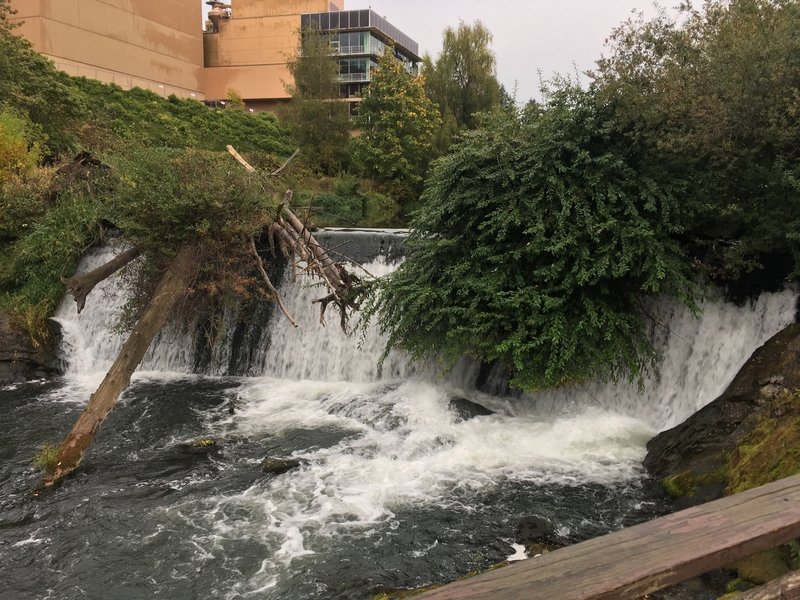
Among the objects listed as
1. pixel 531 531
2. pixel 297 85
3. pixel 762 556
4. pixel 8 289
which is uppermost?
pixel 297 85

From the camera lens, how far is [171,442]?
28.8ft

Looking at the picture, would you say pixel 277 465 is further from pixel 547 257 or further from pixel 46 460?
pixel 547 257

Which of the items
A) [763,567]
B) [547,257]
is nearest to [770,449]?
[763,567]

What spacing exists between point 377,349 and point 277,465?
4184 millimetres

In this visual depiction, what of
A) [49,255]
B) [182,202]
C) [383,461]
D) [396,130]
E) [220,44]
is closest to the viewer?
[383,461]

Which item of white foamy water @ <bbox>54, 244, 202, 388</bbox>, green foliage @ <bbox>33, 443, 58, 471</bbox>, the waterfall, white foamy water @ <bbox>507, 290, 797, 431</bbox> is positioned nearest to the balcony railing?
the waterfall

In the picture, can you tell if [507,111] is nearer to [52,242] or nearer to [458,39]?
[52,242]

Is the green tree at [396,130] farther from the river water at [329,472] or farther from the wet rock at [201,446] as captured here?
the wet rock at [201,446]

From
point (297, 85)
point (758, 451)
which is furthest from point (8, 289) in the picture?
point (297, 85)

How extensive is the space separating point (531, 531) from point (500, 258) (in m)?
3.96

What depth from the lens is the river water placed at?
19.0 feet

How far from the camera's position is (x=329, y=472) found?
25.3ft

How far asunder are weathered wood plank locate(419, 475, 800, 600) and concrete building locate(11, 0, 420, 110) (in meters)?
44.0

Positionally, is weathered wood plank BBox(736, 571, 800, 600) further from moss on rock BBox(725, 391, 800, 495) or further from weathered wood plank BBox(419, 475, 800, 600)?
moss on rock BBox(725, 391, 800, 495)
